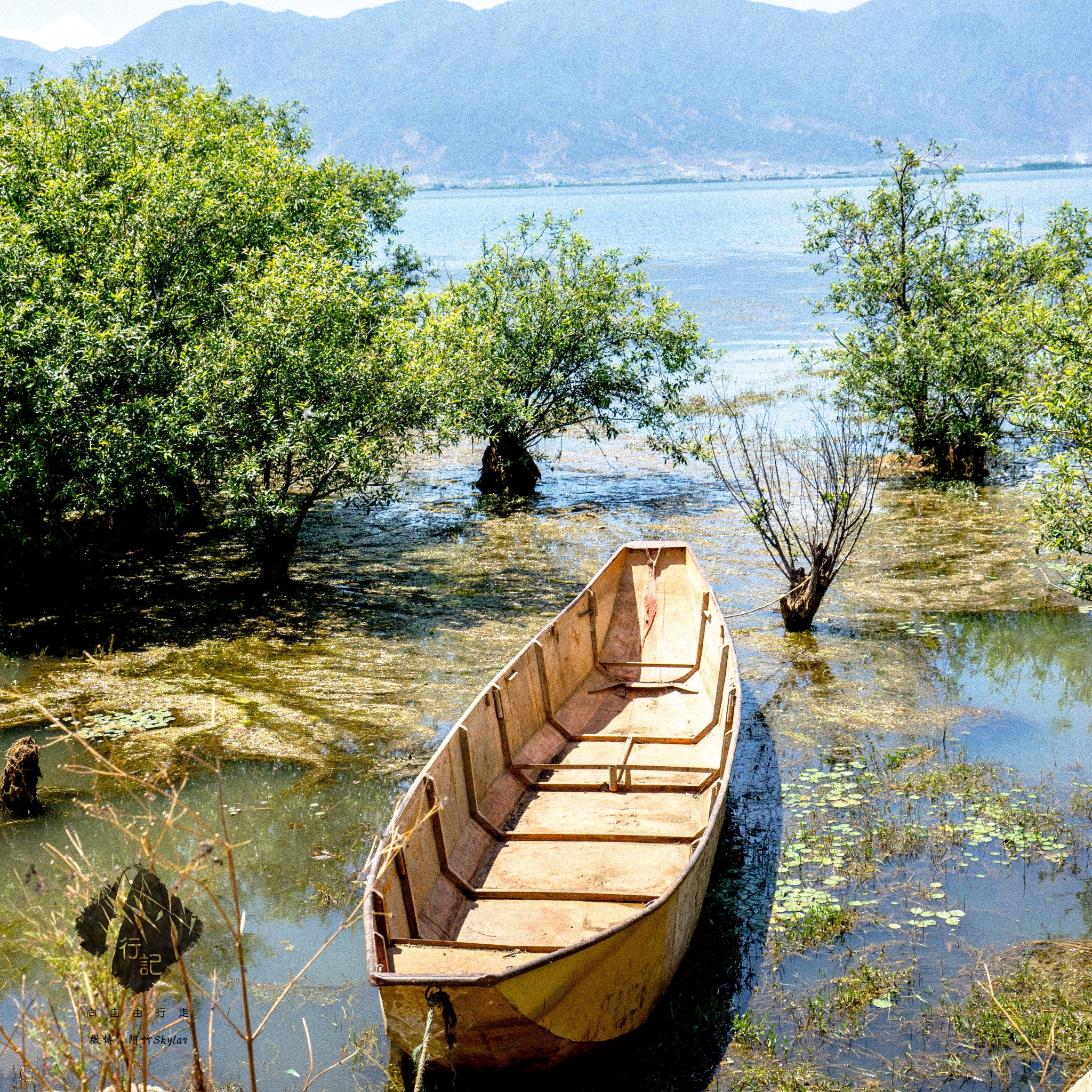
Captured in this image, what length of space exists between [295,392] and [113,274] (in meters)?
2.61

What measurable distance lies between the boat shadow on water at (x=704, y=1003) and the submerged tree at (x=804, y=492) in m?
4.24

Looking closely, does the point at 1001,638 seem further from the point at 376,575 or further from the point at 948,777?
the point at 376,575

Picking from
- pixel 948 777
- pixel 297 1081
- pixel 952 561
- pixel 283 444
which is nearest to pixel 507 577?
pixel 283 444

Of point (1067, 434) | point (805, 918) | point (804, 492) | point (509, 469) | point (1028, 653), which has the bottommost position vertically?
point (805, 918)

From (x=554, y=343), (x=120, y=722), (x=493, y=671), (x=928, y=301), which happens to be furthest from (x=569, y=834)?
(x=928, y=301)

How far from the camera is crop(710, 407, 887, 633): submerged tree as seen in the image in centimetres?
1272

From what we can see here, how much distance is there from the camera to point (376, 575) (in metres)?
15.5

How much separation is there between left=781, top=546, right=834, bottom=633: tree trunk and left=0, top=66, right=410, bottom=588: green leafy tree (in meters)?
7.44

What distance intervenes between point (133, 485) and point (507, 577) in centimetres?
530

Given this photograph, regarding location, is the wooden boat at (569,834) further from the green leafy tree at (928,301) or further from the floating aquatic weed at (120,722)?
the green leafy tree at (928,301)

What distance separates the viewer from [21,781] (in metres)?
8.57

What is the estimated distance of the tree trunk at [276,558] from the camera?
47.0 feet

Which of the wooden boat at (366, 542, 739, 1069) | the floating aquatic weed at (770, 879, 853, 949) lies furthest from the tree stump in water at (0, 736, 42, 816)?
the floating aquatic weed at (770, 879, 853, 949)

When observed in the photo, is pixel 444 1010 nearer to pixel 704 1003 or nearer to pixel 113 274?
pixel 704 1003
